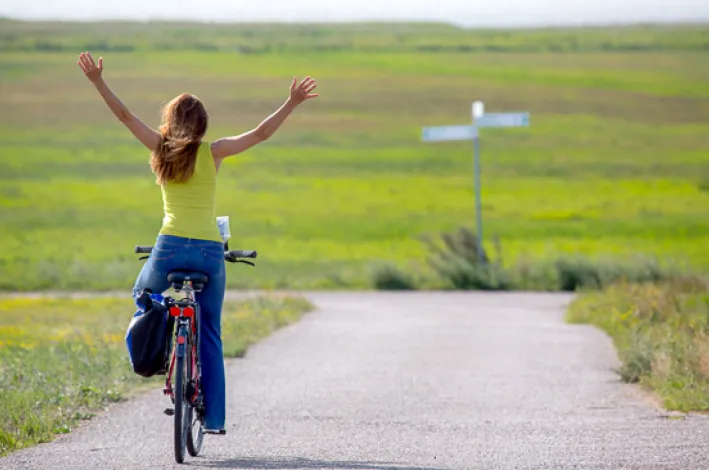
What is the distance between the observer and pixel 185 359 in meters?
8.12

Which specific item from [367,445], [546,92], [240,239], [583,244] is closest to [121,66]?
[546,92]

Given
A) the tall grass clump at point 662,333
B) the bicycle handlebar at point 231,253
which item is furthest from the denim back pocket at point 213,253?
the tall grass clump at point 662,333

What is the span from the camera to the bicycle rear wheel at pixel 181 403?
26.3 ft

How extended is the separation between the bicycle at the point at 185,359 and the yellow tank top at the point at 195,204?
21 centimetres

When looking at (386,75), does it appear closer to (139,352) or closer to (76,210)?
(76,210)

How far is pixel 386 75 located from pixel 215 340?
322 feet

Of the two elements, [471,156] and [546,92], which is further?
[546,92]

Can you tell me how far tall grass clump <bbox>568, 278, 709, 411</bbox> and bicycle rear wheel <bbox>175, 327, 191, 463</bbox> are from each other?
4.08 m

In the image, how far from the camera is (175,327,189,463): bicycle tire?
803 centimetres

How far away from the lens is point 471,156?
271 feet

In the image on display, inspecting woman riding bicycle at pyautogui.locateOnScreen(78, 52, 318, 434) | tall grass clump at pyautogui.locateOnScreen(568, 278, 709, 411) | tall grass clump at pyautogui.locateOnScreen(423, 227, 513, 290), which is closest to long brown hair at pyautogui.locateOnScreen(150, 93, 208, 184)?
woman riding bicycle at pyautogui.locateOnScreen(78, 52, 318, 434)

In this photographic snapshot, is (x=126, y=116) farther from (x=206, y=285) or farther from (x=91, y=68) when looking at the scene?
(x=206, y=285)

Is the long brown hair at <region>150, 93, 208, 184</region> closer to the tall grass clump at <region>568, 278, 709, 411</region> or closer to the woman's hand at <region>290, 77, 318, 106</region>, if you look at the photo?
the woman's hand at <region>290, 77, 318, 106</region>

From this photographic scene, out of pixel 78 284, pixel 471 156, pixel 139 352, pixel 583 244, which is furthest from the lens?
pixel 471 156
